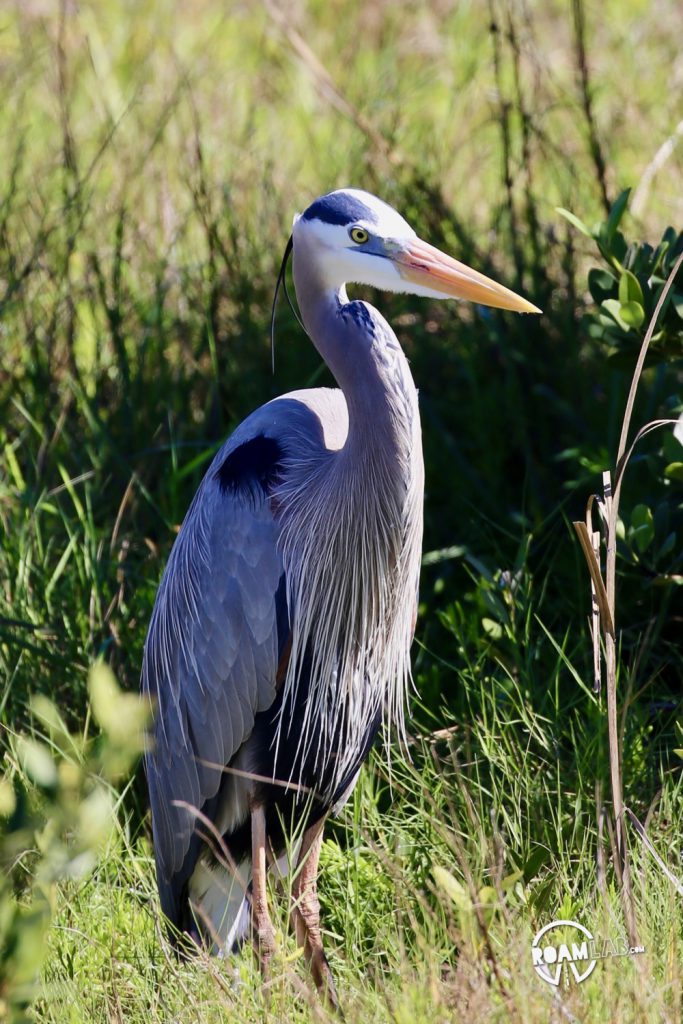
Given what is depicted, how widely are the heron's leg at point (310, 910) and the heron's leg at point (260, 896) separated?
0.06 meters

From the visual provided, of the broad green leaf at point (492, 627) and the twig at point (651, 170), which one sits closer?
the broad green leaf at point (492, 627)

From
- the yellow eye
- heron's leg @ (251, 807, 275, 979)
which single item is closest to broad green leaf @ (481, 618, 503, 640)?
heron's leg @ (251, 807, 275, 979)

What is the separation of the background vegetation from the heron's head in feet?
1.44

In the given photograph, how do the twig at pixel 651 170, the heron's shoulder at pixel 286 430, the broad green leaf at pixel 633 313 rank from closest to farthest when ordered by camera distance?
the broad green leaf at pixel 633 313 → the heron's shoulder at pixel 286 430 → the twig at pixel 651 170

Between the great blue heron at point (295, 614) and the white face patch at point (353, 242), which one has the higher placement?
the white face patch at point (353, 242)

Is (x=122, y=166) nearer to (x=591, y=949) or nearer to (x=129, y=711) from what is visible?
(x=591, y=949)

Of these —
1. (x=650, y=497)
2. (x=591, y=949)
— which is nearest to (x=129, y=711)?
(x=591, y=949)

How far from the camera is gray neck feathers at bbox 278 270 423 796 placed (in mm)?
2496

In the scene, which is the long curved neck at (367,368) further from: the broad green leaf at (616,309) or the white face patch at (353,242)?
the broad green leaf at (616,309)

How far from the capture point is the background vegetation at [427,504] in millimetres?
2229

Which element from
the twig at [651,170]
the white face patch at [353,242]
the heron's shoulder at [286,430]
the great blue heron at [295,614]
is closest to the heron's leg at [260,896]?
the great blue heron at [295,614]

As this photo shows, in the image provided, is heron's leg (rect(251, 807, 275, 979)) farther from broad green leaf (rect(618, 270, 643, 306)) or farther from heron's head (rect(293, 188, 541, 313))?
broad green leaf (rect(618, 270, 643, 306))

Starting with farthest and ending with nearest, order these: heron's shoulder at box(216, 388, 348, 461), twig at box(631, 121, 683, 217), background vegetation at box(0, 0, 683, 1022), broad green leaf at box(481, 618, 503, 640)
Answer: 1. twig at box(631, 121, 683, 217)
2. broad green leaf at box(481, 618, 503, 640)
3. heron's shoulder at box(216, 388, 348, 461)
4. background vegetation at box(0, 0, 683, 1022)

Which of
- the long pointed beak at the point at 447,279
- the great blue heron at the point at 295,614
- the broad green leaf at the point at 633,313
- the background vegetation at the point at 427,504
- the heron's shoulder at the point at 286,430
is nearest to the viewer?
the background vegetation at the point at 427,504
